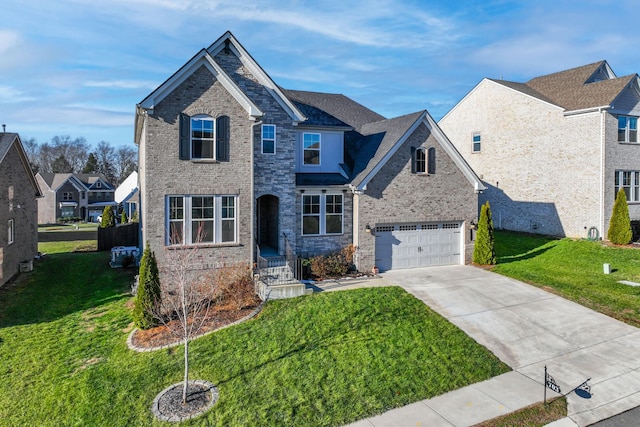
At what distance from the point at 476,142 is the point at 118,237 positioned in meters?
26.4

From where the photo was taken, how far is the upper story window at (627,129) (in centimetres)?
2359

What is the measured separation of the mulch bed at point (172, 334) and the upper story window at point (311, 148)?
7.77 m

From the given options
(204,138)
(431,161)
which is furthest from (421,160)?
(204,138)

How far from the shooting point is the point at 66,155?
86062 mm

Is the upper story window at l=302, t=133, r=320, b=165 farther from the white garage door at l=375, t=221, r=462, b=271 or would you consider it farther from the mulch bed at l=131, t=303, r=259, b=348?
the mulch bed at l=131, t=303, r=259, b=348

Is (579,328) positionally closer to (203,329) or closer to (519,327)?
(519,327)

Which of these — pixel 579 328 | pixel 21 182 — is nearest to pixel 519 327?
pixel 579 328

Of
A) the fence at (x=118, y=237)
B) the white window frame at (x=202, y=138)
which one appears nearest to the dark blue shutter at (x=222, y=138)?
the white window frame at (x=202, y=138)

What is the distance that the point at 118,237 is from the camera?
2562cm

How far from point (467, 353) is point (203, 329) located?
24.7ft

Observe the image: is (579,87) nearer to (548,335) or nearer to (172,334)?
(548,335)

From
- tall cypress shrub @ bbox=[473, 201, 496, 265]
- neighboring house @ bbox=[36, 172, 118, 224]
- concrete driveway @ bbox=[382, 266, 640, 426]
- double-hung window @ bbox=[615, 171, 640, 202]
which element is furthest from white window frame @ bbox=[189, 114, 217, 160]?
neighboring house @ bbox=[36, 172, 118, 224]

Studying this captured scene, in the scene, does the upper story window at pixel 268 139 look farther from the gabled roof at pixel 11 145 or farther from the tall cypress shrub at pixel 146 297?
the gabled roof at pixel 11 145

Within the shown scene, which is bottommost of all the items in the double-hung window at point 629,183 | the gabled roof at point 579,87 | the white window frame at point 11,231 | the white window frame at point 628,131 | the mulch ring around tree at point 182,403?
the mulch ring around tree at point 182,403
